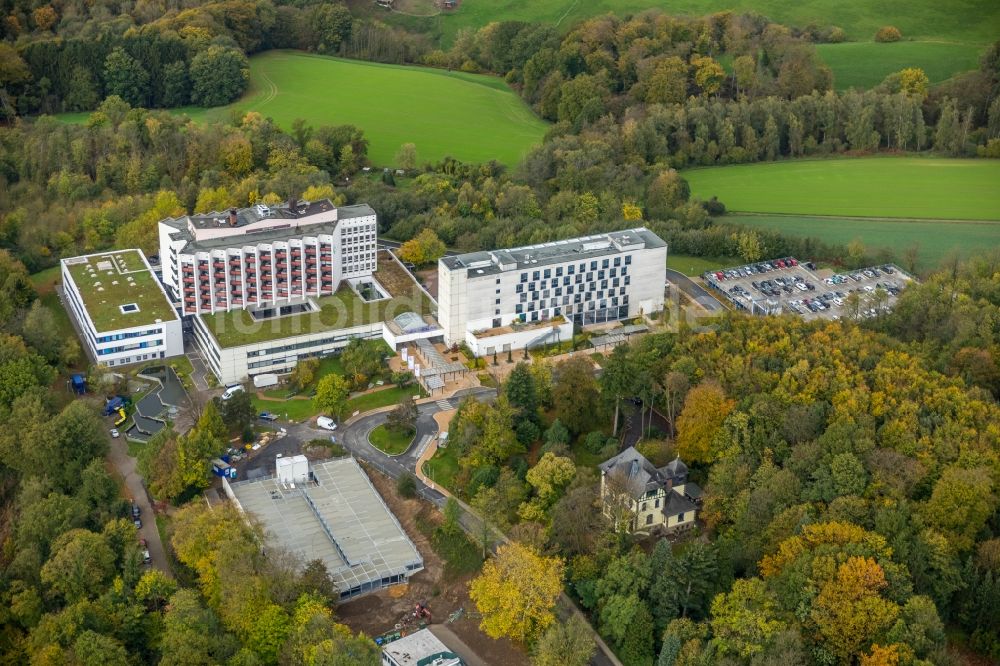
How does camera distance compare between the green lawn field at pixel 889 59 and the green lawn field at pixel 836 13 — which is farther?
the green lawn field at pixel 836 13

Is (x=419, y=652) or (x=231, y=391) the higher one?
(x=231, y=391)

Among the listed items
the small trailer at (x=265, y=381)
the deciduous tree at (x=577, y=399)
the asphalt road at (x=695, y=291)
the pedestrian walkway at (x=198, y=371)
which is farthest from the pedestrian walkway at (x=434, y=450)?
the asphalt road at (x=695, y=291)

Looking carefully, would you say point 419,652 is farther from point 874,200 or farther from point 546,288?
point 874,200

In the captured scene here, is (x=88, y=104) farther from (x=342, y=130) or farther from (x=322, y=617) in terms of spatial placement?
(x=322, y=617)

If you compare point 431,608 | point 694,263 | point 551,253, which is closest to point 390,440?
point 431,608

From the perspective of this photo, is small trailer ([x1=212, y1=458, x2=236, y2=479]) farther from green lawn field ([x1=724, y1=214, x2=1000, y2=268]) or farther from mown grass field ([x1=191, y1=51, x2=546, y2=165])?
mown grass field ([x1=191, y1=51, x2=546, y2=165])

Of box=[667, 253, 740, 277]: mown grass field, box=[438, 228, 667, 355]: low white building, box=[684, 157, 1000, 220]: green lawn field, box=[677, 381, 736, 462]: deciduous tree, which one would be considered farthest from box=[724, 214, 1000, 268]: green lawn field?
box=[677, 381, 736, 462]: deciduous tree

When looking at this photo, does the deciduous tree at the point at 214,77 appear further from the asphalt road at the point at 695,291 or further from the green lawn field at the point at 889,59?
the green lawn field at the point at 889,59
